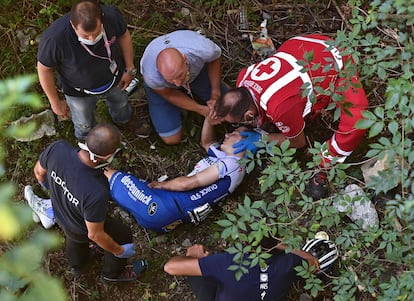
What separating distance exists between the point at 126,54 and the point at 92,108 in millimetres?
581

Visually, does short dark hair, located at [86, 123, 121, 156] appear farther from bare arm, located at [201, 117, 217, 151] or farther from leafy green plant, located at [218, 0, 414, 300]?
bare arm, located at [201, 117, 217, 151]

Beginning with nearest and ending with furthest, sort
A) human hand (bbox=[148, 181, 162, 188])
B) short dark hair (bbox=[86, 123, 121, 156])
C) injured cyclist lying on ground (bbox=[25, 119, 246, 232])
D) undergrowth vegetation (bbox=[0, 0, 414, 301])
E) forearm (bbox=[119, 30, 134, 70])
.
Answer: undergrowth vegetation (bbox=[0, 0, 414, 301])
short dark hair (bbox=[86, 123, 121, 156])
forearm (bbox=[119, 30, 134, 70])
injured cyclist lying on ground (bbox=[25, 119, 246, 232])
human hand (bbox=[148, 181, 162, 188])

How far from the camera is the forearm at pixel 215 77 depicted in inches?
182

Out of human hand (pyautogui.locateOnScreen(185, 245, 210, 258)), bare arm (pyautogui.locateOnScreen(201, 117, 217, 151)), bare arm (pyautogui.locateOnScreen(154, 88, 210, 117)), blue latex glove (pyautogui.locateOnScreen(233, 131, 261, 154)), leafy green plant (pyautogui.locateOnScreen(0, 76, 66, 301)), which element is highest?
leafy green plant (pyautogui.locateOnScreen(0, 76, 66, 301))

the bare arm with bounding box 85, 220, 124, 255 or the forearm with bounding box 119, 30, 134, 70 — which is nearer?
the bare arm with bounding box 85, 220, 124, 255

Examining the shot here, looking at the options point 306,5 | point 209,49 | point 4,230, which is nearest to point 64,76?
point 209,49

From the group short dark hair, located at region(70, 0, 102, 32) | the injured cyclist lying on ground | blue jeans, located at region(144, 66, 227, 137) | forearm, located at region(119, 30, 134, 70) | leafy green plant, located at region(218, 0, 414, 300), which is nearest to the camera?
leafy green plant, located at region(218, 0, 414, 300)

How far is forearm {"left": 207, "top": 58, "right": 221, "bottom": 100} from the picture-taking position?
4621 mm

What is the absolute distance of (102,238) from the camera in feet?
12.4

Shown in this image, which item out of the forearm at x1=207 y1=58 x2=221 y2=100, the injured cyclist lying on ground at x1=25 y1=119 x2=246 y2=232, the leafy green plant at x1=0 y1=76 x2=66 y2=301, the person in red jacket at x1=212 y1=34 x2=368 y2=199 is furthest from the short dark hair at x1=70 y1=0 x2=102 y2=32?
the leafy green plant at x1=0 y1=76 x2=66 y2=301

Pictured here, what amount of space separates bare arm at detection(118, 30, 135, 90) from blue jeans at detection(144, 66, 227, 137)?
412mm

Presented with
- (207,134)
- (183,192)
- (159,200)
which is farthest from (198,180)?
(207,134)

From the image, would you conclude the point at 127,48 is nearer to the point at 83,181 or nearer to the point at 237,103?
the point at 237,103

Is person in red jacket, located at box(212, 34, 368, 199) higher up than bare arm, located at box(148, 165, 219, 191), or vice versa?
person in red jacket, located at box(212, 34, 368, 199)
